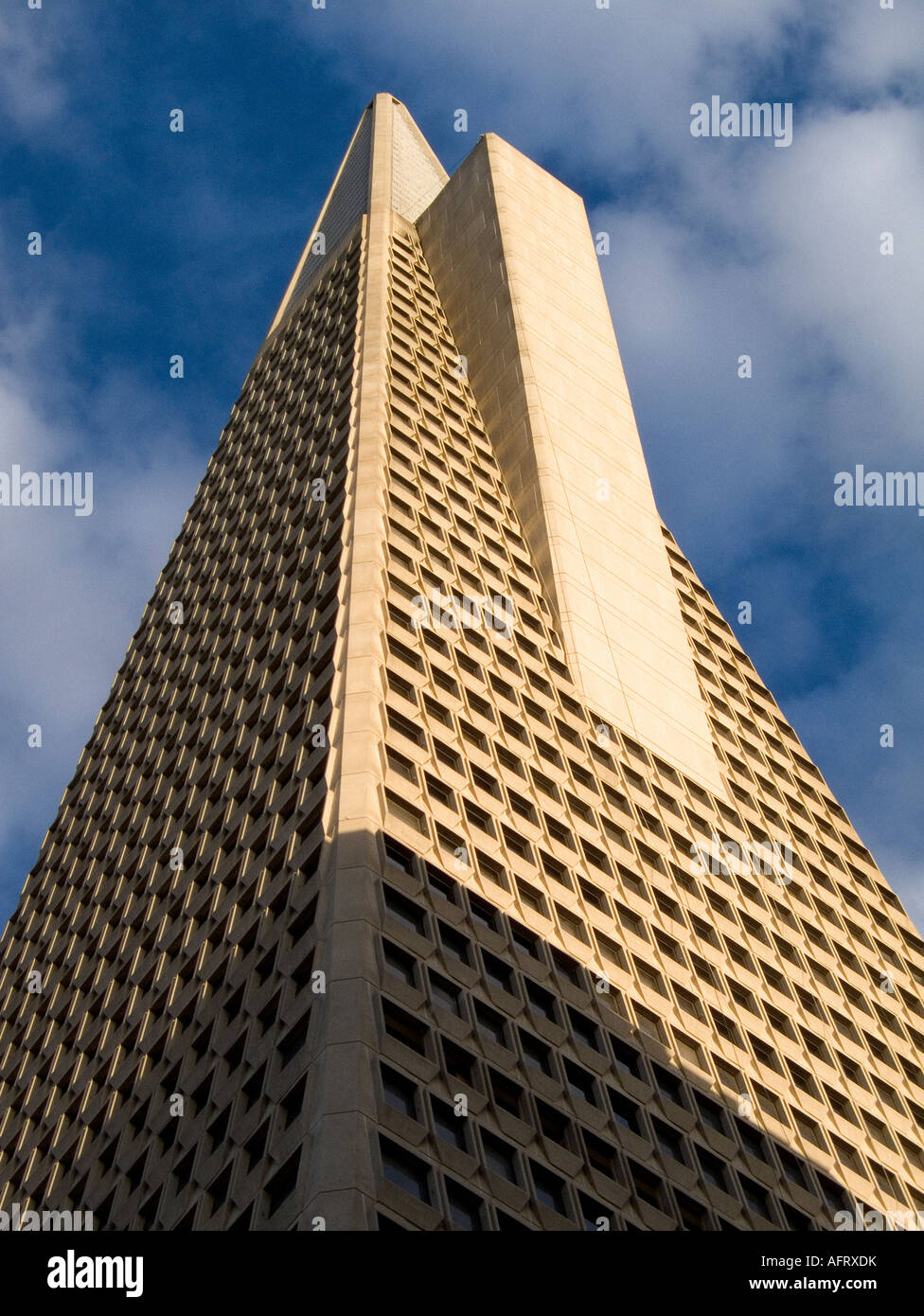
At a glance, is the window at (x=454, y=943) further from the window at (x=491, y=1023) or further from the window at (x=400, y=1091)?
the window at (x=400, y=1091)

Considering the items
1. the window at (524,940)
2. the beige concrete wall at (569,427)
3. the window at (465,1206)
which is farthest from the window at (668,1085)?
the beige concrete wall at (569,427)

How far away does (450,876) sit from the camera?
149ft

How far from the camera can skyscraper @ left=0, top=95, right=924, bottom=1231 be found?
3984 centimetres

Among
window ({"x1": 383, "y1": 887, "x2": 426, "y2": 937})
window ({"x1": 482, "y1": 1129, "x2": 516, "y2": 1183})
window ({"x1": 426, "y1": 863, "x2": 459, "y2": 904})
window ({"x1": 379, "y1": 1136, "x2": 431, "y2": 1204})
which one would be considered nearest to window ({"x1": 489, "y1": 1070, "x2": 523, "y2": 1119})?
window ({"x1": 482, "y1": 1129, "x2": 516, "y2": 1183})

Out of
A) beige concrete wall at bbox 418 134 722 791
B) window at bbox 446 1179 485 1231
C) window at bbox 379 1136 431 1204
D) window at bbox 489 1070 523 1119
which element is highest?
beige concrete wall at bbox 418 134 722 791

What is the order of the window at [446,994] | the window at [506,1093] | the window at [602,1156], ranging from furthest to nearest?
the window at [602,1156]
the window at [446,994]
the window at [506,1093]

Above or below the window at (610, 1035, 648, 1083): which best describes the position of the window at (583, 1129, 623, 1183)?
below

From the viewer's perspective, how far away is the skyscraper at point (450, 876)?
131 ft

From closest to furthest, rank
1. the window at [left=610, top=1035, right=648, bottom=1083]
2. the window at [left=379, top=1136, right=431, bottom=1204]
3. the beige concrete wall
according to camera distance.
Result: the window at [left=379, top=1136, right=431, bottom=1204] < the window at [left=610, top=1035, right=648, bottom=1083] < the beige concrete wall

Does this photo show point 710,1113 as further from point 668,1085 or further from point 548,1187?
point 548,1187

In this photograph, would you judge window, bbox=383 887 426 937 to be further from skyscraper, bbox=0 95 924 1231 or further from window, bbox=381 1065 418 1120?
window, bbox=381 1065 418 1120
